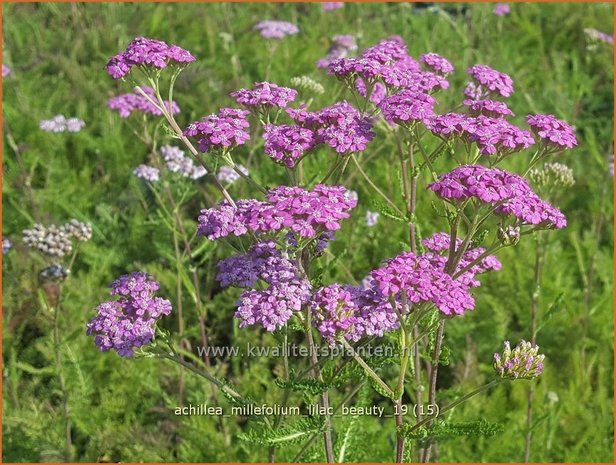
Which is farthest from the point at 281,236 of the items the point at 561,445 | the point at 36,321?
the point at 36,321

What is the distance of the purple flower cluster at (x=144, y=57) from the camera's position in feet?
7.77

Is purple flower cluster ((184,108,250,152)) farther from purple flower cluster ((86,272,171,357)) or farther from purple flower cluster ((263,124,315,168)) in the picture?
purple flower cluster ((86,272,171,357))

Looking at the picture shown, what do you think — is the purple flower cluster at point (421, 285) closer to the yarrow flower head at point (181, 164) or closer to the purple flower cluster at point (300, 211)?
the purple flower cluster at point (300, 211)

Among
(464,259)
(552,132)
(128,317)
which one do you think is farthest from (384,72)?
(128,317)

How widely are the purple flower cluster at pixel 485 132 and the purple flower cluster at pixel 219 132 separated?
61cm

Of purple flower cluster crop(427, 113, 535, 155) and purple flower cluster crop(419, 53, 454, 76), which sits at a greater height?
purple flower cluster crop(419, 53, 454, 76)

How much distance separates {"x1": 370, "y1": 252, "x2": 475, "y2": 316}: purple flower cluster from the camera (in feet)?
6.44

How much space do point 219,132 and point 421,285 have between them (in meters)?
0.81

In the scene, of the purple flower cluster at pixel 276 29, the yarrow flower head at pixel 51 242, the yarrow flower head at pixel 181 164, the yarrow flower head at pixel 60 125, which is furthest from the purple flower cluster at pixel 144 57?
the purple flower cluster at pixel 276 29

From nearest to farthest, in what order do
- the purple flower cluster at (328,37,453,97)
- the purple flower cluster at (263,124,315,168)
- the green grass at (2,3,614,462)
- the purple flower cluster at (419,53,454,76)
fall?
1. the purple flower cluster at (263,124,315,168)
2. the purple flower cluster at (328,37,453,97)
3. the purple flower cluster at (419,53,454,76)
4. the green grass at (2,3,614,462)

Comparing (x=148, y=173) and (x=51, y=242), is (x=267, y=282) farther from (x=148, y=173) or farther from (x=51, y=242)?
(x=148, y=173)

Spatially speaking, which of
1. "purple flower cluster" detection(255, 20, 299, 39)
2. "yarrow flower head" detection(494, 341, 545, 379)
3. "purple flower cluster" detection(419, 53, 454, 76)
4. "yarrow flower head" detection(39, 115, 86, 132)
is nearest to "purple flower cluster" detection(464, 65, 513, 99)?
"purple flower cluster" detection(419, 53, 454, 76)

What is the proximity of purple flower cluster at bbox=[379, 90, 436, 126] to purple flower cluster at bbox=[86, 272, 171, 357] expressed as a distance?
958 mm

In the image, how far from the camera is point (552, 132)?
7.55 feet
